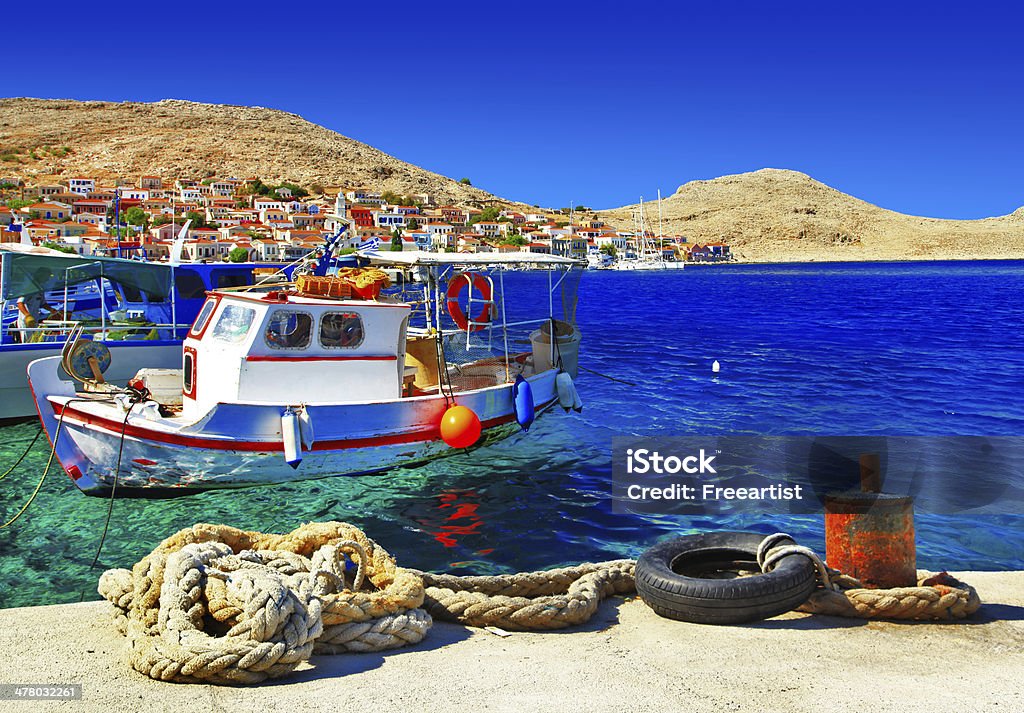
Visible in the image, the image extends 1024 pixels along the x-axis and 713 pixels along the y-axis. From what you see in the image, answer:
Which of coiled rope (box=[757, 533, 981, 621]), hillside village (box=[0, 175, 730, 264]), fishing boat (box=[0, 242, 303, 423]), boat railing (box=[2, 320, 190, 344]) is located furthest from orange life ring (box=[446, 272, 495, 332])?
hillside village (box=[0, 175, 730, 264])

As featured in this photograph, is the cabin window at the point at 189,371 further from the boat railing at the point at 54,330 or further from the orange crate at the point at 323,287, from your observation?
the boat railing at the point at 54,330

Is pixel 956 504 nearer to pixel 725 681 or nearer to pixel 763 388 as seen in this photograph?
pixel 725 681

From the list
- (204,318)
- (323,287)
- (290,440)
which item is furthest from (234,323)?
(290,440)

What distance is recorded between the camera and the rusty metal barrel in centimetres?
573

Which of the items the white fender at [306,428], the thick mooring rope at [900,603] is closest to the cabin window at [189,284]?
the white fender at [306,428]

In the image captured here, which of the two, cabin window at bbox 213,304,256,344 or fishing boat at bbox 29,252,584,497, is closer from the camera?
fishing boat at bbox 29,252,584,497

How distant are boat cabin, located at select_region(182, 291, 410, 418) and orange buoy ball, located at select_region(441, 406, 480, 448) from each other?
0.79 m

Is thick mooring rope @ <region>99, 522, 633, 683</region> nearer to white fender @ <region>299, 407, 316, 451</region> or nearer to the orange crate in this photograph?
white fender @ <region>299, 407, 316, 451</region>

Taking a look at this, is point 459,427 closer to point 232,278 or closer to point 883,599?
point 883,599

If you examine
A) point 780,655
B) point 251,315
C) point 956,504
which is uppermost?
point 251,315

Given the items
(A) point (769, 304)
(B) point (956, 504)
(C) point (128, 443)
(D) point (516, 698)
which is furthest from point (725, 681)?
(A) point (769, 304)

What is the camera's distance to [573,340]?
15.0 meters

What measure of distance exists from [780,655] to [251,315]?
770 centimetres

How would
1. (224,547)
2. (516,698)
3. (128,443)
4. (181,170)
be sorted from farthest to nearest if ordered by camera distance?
(181,170) → (128,443) → (224,547) → (516,698)
